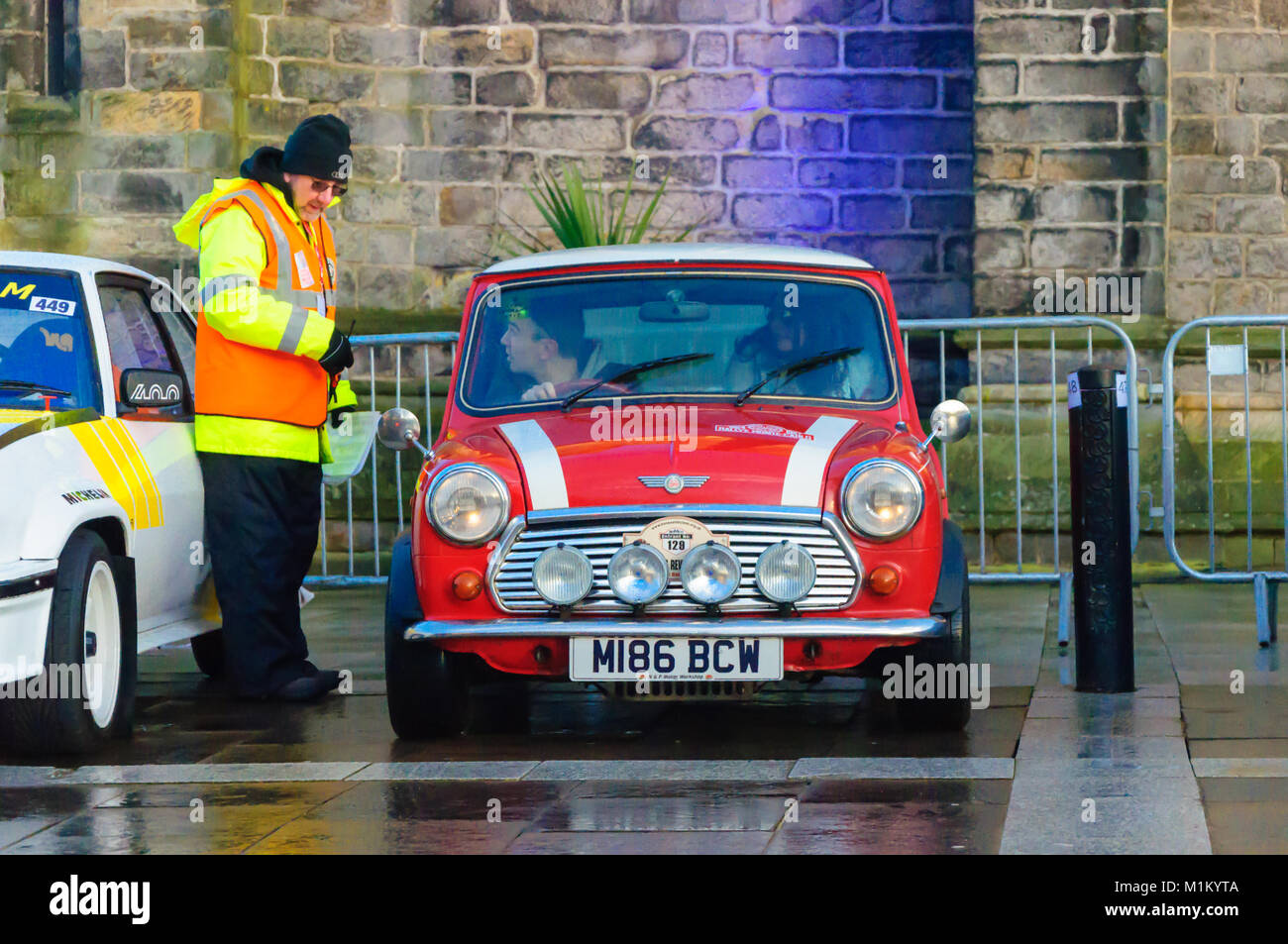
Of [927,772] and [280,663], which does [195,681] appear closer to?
[280,663]

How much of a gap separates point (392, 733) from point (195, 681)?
1.92 meters

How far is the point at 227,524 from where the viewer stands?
764 cm

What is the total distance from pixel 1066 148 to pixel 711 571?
306 inches

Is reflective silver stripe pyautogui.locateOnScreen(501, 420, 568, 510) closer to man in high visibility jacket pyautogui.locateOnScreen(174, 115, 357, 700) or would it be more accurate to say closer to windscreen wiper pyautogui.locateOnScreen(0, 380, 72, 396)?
man in high visibility jacket pyautogui.locateOnScreen(174, 115, 357, 700)

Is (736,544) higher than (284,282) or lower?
lower

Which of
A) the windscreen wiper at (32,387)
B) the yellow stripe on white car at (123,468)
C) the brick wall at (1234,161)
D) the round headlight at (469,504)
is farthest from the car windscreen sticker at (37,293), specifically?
the brick wall at (1234,161)

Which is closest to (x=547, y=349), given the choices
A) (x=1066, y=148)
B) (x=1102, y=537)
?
(x=1102, y=537)

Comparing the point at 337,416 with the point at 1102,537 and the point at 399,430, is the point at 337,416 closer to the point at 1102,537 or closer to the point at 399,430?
the point at 399,430

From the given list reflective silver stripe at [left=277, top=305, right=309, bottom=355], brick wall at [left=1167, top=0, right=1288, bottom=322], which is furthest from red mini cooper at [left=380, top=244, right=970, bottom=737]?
brick wall at [left=1167, top=0, right=1288, bottom=322]

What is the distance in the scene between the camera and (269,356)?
25.0 feet

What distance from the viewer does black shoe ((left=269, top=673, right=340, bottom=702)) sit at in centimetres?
770

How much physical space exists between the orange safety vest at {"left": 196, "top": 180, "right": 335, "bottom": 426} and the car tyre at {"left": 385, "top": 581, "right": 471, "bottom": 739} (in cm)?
136

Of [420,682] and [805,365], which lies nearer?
[420,682]

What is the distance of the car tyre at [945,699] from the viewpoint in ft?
21.1
